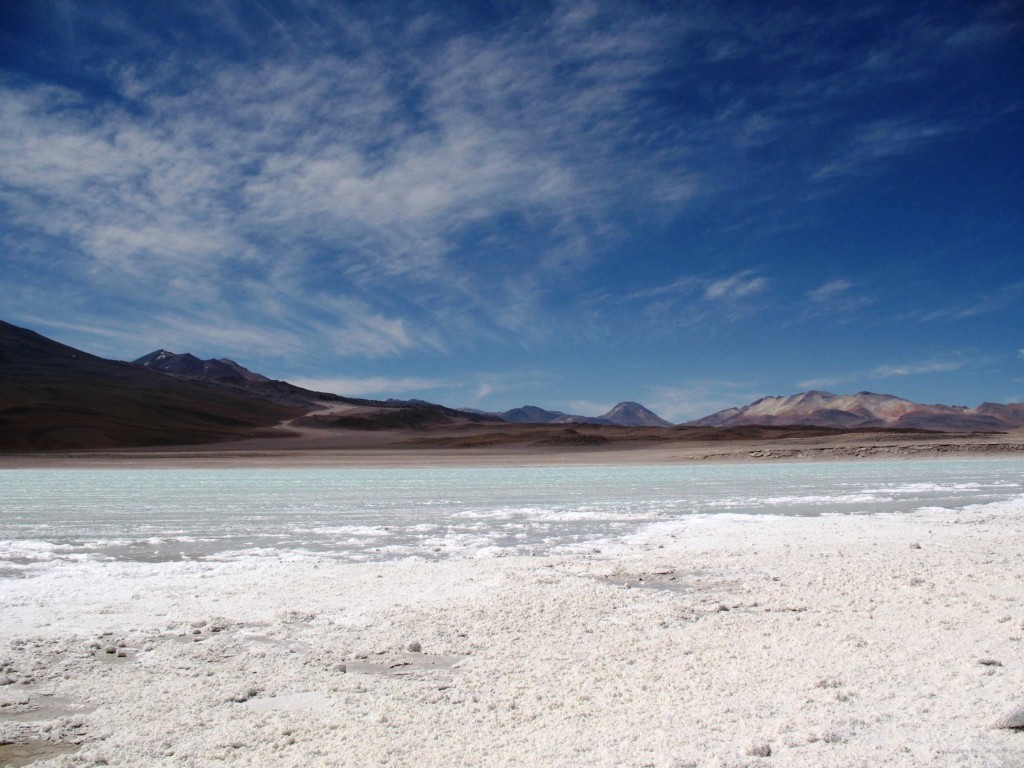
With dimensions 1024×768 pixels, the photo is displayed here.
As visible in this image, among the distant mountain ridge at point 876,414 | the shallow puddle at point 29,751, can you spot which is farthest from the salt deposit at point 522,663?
the distant mountain ridge at point 876,414

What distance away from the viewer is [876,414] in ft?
427

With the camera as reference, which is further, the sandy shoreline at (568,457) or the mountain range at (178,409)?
the mountain range at (178,409)

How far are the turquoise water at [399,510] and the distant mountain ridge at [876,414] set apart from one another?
3627 inches

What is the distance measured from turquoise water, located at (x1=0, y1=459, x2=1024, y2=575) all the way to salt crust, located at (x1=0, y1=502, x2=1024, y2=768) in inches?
60.3

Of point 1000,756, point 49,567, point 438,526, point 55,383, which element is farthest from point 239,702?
point 55,383

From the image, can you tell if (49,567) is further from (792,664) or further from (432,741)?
(792,664)

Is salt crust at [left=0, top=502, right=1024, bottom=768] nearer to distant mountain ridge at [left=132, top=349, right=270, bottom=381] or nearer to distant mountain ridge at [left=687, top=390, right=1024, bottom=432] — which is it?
distant mountain ridge at [left=687, top=390, right=1024, bottom=432]

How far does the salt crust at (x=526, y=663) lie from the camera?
2.95m

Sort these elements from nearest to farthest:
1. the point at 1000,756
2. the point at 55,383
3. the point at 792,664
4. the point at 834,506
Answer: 1. the point at 1000,756
2. the point at 792,664
3. the point at 834,506
4. the point at 55,383

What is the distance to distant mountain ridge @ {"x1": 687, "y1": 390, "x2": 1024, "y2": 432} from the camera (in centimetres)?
11656

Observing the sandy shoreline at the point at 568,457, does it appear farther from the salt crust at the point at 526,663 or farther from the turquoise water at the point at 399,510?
the salt crust at the point at 526,663

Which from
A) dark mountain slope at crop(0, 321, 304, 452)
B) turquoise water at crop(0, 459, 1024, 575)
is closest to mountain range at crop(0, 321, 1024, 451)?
dark mountain slope at crop(0, 321, 304, 452)

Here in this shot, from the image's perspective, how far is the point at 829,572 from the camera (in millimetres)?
6098

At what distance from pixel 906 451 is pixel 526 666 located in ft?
113
